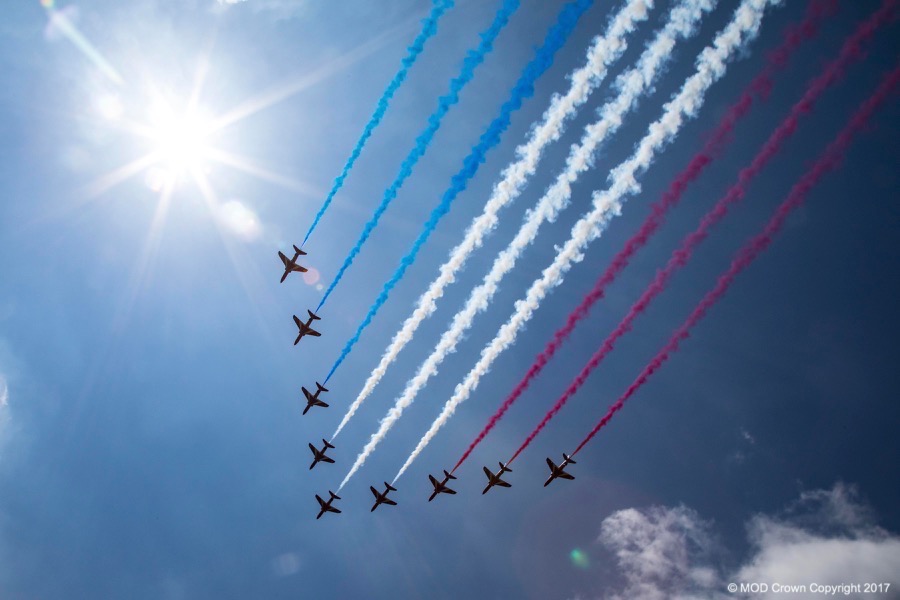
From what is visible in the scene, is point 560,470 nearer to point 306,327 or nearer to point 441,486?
point 441,486

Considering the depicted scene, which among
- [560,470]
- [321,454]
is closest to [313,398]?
[321,454]

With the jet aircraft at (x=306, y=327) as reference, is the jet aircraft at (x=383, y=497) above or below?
below

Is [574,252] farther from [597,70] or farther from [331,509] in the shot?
[331,509]

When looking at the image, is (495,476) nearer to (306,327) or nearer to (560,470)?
(560,470)

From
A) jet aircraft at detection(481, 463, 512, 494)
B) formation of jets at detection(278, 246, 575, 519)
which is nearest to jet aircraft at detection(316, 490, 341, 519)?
formation of jets at detection(278, 246, 575, 519)

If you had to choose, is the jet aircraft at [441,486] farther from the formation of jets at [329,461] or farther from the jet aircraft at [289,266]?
the jet aircraft at [289,266]

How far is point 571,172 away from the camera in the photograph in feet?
47.8

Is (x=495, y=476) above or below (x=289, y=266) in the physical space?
below

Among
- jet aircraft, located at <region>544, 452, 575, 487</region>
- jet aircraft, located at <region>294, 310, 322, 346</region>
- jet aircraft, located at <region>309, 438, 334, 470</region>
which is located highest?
jet aircraft, located at <region>294, 310, 322, 346</region>

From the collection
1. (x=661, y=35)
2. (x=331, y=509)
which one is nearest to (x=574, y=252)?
(x=661, y=35)

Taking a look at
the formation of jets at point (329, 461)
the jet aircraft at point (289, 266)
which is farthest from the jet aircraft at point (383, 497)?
the jet aircraft at point (289, 266)

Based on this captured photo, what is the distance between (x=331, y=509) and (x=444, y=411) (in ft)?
55.4

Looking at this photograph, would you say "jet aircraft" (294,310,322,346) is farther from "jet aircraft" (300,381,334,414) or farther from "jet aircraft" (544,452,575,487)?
"jet aircraft" (544,452,575,487)

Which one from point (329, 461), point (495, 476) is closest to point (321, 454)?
point (329, 461)
